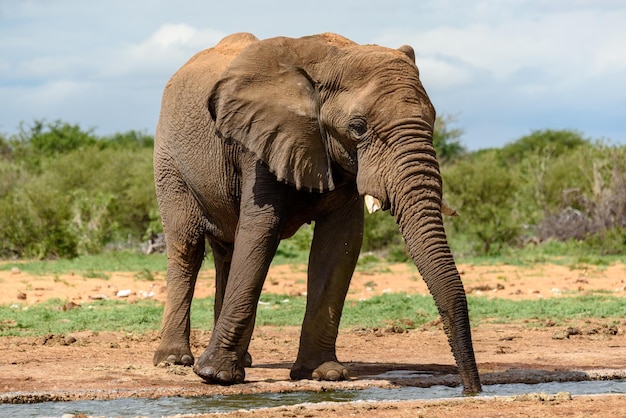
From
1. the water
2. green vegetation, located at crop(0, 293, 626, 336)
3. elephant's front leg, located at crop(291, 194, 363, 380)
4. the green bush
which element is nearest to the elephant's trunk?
the water

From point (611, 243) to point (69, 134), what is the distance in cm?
3015

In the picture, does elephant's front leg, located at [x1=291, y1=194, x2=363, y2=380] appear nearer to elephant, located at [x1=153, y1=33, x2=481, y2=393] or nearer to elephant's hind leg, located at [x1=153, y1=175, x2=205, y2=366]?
elephant, located at [x1=153, y1=33, x2=481, y2=393]

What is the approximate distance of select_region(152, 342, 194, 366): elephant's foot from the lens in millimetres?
8529

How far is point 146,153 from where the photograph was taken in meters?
35.4

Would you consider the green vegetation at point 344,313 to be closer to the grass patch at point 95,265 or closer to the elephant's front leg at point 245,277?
the grass patch at point 95,265

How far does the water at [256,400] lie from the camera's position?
6.60m

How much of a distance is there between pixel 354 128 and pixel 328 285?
134cm

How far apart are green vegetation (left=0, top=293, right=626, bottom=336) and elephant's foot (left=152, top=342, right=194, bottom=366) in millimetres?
2440

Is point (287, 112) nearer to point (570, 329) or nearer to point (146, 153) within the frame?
point (570, 329)

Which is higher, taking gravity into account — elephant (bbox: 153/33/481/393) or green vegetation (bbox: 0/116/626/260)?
green vegetation (bbox: 0/116/626/260)

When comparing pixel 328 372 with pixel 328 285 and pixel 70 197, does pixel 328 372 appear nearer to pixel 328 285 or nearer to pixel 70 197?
pixel 328 285

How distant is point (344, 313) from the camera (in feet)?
40.2

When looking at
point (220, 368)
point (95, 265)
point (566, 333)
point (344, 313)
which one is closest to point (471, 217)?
point (95, 265)

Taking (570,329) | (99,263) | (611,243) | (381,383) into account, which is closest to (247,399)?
(381,383)
